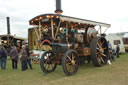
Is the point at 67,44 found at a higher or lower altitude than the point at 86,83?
higher

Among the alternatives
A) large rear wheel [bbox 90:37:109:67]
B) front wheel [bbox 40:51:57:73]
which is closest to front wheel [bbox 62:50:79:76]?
front wheel [bbox 40:51:57:73]

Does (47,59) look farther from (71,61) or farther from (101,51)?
(101,51)

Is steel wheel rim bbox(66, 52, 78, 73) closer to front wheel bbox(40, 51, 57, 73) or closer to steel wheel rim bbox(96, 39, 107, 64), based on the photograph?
front wheel bbox(40, 51, 57, 73)

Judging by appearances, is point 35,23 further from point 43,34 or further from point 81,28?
point 81,28

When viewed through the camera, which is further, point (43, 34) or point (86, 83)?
point (43, 34)

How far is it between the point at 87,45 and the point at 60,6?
7369 millimetres

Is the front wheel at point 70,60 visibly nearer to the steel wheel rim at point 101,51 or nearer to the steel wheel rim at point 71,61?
the steel wheel rim at point 71,61

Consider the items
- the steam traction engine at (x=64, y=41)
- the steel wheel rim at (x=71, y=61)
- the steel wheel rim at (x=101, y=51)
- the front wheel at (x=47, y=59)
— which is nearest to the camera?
the steel wheel rim at (x=71, y=61)

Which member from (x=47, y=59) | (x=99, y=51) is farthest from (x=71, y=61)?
(x=99, y=51)

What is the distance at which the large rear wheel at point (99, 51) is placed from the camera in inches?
251

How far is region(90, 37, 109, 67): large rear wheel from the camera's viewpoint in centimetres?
637

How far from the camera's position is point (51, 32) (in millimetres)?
5602

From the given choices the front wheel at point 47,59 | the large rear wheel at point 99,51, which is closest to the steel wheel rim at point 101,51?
the large rear wheel at point 99,51

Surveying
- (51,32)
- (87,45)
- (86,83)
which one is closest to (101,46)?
(87,45)
